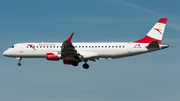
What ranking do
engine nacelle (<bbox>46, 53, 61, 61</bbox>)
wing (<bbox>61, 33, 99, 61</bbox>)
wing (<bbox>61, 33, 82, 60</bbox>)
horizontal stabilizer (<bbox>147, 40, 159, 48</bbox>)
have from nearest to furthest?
horizontal stabilizer (<bbox>147, 40, 159, 48</bbox>), wing (<bbox>61, 33, 82, 60</bbox>), wing (<bbox>61, 33, 99, 61</bbox>), engine nacelle (<bbox>46, 53, 61, 61</bbox>)

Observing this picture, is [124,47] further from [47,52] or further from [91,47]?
[47,52]

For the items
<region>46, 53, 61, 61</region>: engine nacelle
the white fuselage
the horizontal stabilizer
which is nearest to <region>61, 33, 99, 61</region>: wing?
the white fuselage

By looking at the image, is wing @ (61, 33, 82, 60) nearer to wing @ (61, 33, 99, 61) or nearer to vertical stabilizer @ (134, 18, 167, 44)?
wing @ (61, 33, 99, 61)

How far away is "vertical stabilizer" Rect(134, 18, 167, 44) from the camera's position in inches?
2260

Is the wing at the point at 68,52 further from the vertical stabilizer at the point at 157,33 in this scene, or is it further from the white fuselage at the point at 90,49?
the vertical stabilizer at the point at 157,33

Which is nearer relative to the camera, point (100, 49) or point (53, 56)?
point (53, 56)

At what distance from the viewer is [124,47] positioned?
56844 millimetres

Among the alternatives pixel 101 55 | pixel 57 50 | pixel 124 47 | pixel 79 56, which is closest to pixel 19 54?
pixel 57 50

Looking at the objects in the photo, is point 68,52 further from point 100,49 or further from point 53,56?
point 100,49

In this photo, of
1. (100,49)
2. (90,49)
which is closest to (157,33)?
(100,49)

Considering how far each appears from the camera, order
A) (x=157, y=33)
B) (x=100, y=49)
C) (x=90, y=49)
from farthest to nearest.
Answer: (x=90, y=49), (x=157, y=33), (x=100, y=49)

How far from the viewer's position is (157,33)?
57656mm

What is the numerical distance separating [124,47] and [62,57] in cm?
1047

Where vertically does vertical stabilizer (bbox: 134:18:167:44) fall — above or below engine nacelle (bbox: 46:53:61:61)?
above
